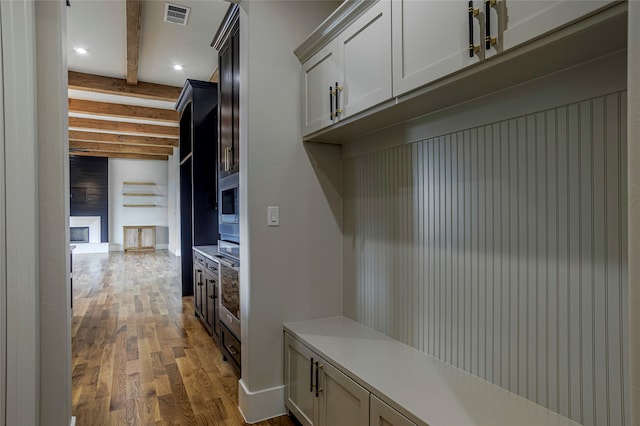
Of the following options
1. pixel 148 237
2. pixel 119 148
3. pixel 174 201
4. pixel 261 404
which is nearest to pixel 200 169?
pixel 261 404

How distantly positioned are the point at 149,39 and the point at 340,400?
4.27 metres

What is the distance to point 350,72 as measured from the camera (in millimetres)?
1831

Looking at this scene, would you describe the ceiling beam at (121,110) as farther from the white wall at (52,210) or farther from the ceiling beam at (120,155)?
the white wall at (52,210)

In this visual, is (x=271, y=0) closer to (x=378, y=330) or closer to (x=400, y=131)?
(x=400, y=131)

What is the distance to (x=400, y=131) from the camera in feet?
6.38

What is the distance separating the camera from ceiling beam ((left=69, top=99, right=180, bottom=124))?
6.50 m

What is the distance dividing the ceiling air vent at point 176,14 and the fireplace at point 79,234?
9.44m

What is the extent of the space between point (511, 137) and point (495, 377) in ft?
3.14

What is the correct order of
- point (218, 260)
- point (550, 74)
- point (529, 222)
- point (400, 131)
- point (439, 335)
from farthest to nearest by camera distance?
point (218, 260), point (400, 131), point (439, 335), point (529, 222), point (550, 74)

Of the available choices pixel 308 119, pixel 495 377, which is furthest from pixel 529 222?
pixel 308 119

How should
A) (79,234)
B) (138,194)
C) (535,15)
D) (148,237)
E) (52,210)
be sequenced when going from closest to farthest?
(535,15) → (52,210) → (79,234) → (138,194) → (148,237)

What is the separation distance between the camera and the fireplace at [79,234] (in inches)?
431

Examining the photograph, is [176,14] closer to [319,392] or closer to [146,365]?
[146,365]

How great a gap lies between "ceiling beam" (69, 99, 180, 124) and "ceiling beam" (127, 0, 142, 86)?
1775mm
